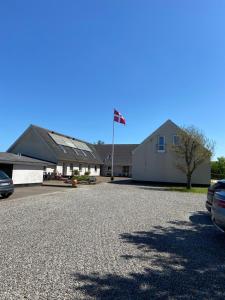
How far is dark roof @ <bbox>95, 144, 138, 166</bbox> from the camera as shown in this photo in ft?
179

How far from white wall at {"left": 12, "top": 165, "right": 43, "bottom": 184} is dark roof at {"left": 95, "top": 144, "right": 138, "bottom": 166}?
2801cm

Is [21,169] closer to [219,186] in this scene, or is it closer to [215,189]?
[215,189]

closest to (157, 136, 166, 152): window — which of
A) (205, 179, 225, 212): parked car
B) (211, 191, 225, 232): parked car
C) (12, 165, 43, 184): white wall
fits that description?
(12, 165, 43, 184): white wall

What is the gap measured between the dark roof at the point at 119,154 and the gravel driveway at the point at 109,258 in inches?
1743

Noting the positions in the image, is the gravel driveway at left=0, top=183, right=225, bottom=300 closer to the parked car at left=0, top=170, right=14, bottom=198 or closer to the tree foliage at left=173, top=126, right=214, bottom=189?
the parked car at left=0, top=170, right=14, bottom=198

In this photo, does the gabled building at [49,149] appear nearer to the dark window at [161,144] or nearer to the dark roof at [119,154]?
the dark roof at [119,154]

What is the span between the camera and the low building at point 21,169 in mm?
23384

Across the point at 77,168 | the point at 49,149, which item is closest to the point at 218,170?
the point at 77,168

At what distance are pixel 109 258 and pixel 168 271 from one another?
4.13 ft

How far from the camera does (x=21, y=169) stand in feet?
81.5

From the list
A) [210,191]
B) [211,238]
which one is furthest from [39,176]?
[211,238]

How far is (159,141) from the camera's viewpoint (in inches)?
1398

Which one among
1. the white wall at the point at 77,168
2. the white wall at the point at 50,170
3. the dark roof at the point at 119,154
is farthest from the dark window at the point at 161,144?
the dark roof at the point at 119,154

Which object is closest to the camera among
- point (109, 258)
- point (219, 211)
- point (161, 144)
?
point (109, 258)
